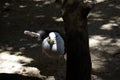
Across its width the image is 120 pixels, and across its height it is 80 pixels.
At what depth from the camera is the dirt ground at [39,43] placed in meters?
5.70

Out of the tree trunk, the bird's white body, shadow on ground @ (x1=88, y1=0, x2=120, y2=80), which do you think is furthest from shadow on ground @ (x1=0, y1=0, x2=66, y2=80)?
the tree trunk

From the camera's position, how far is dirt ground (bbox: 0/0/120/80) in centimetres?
570

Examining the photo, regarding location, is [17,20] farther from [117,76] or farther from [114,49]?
[117,76]

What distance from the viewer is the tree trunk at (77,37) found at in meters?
3.83

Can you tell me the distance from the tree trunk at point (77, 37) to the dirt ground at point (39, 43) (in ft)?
2.62

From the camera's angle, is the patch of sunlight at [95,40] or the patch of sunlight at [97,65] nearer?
the patch of sunlight at [97,65]

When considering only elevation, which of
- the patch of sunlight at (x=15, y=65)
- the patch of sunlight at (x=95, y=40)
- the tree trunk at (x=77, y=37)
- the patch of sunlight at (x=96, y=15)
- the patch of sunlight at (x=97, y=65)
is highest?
the tree trunk at (x=77, y=37)

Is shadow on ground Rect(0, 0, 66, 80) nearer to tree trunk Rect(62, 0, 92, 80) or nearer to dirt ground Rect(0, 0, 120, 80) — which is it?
dirt ground Rect(0, 0, 120, 80)

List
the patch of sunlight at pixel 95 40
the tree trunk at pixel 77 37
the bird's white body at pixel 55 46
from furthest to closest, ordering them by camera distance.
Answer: the patch of sunlight at pixel 95 40
the bird's white body at pixel 55 46
the tree trunk at pixel 77 37

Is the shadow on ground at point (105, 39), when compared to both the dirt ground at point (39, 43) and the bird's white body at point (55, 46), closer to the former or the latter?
the dirt ground at point (39, 43)

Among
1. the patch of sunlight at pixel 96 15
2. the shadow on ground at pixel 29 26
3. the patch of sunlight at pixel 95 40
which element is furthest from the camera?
the patch of sunlight at pixel 96 15

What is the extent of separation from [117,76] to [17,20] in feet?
12.6

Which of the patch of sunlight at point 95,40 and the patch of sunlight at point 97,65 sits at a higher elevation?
the patch of sunlight at point 95,40

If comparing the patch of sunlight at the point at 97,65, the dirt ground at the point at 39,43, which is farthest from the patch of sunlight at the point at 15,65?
the patch of sunlight at the point at 97,65
